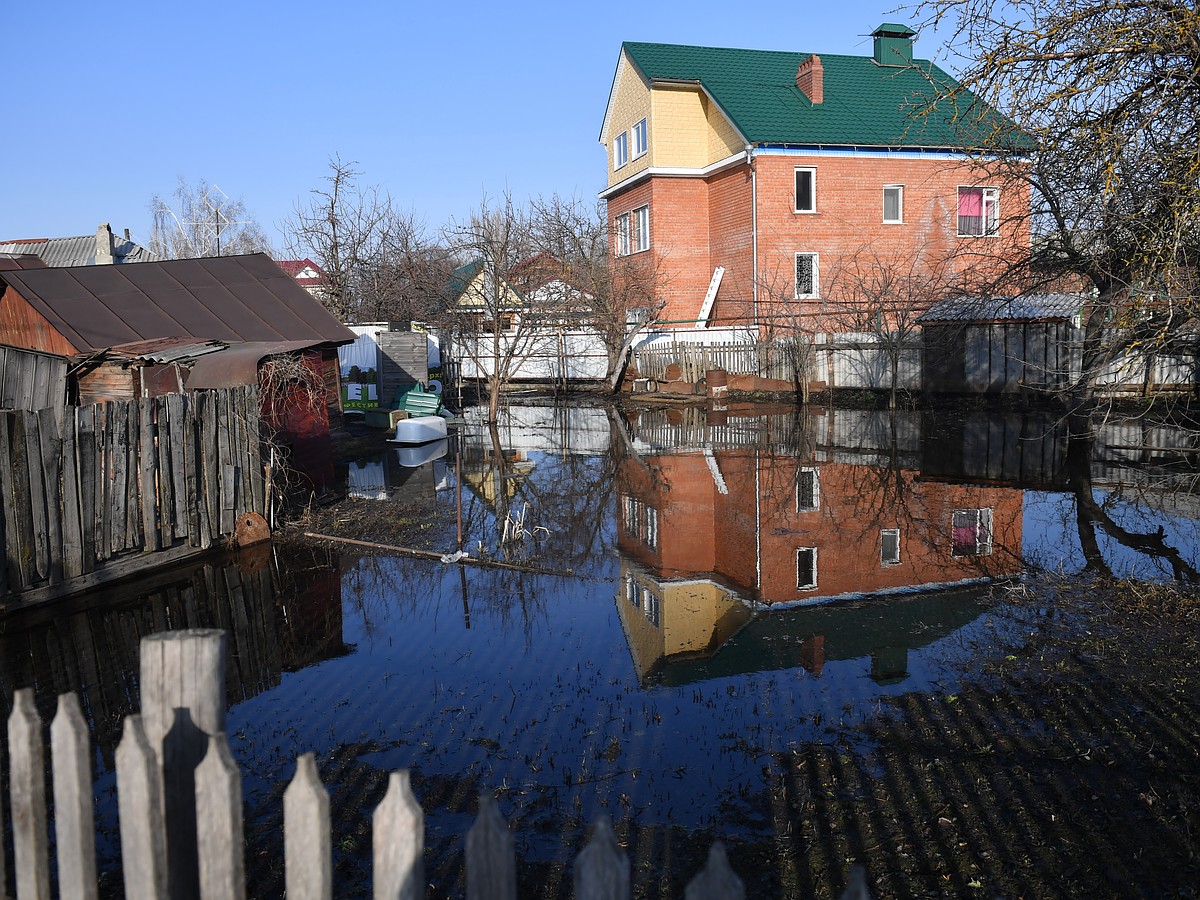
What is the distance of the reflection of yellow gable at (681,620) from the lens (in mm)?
7273

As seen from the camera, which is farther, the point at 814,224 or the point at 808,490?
the point at 814,224

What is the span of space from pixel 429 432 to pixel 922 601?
48.0 ft

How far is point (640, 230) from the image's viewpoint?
35531 mm

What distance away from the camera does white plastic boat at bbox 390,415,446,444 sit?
68.7ft

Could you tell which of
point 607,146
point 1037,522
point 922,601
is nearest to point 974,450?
point 1037,522

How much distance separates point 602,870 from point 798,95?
35.0m

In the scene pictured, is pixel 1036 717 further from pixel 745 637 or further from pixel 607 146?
pixel 607 146

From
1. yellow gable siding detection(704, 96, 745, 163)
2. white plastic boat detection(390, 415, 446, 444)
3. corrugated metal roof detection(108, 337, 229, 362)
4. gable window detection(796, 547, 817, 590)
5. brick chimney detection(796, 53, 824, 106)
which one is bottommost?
gable window detection(796, 547, 817, 590)

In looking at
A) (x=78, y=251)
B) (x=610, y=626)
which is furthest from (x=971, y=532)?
(x=78, y=251)

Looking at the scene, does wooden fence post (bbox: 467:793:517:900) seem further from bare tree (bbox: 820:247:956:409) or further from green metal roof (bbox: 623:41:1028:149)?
green metal roof (bbox: 623:41:1028:149)

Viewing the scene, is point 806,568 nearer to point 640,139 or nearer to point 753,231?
point 753,231

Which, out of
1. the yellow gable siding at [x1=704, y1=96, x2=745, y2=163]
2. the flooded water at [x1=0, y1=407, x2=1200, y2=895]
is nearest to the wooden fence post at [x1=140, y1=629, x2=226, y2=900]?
the flooded water at [x1=0, y1=407, x2=1200, y2=895]

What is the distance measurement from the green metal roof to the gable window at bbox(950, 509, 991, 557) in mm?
21483


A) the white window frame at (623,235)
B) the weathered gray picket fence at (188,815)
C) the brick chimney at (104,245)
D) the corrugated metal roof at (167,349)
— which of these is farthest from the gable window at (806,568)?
the brick chimney at (104,245)
